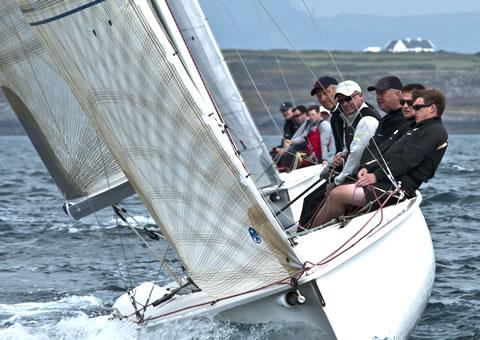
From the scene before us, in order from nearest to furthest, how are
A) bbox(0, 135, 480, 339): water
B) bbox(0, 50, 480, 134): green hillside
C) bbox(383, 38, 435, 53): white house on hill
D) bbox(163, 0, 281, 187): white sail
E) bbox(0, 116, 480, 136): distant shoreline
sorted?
bbox(0, 135, 480, 339): water
bbox(163, 0, 281, 187): white sail
bbox(0, 116, 480, 136): distant shoreline
bbox(0, 50, 480, 134): green hillside
bbox(383, 38, 435, 53): white house on hill

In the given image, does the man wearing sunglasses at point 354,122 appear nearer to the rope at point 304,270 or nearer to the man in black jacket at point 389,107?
the man in black jacket at point 389,107

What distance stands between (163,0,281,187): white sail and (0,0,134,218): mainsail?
2760mm

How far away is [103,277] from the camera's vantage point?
12258mm

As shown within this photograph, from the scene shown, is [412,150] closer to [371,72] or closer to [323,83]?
[323,83]

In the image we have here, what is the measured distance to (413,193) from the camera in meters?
9.05

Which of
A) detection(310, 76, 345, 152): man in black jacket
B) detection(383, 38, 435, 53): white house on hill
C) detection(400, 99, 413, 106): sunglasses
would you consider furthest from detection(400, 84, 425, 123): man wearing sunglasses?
detection(383, 38, 435, 53): white house on hill

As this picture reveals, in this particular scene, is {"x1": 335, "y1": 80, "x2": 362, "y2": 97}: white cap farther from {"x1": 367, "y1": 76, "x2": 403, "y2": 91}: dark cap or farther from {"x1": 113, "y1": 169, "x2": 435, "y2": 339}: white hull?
{"x1": 113, "y1": 169, "x2": 435, "y2": 339}: white hull

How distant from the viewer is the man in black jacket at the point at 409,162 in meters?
8.65

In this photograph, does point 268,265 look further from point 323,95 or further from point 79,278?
point 79,278

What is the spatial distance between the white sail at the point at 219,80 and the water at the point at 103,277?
4.49 ft

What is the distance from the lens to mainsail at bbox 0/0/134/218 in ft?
31.2

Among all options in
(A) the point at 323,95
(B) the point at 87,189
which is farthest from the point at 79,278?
(A) the point at 323,95

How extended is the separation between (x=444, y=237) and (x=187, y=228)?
7242 mm

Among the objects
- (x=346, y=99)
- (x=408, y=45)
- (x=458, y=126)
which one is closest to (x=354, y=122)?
(x=346, y=99)
